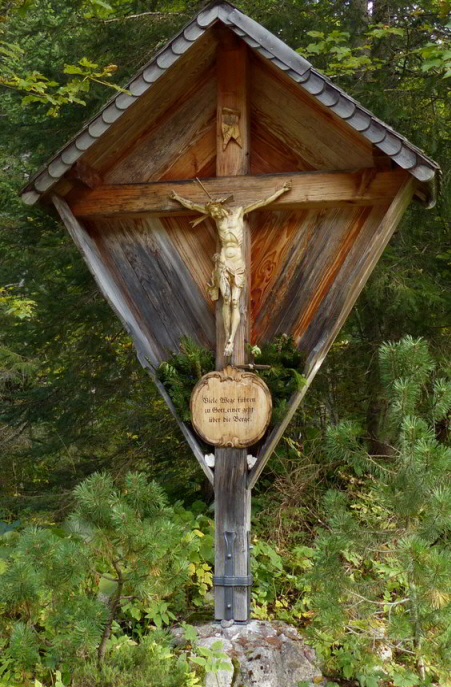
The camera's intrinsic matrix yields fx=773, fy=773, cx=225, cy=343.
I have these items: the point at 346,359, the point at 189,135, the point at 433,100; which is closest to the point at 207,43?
the point at 189,135

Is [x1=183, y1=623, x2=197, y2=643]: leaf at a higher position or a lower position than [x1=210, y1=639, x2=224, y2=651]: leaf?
higher

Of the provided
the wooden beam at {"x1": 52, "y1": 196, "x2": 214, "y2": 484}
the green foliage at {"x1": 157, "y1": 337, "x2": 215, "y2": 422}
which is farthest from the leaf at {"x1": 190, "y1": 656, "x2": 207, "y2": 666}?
the wooden beam at {"x1": 52, "y1": 196, "x2": 214, "y2": 484}

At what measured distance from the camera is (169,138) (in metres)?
5.21

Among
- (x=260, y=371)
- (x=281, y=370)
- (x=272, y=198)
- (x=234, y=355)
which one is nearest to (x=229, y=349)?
(x=234, y=355)

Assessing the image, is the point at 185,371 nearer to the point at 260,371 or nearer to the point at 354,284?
the point at 260,371

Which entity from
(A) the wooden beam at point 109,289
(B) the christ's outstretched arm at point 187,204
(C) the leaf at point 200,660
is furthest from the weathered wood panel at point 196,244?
(C) the leaf at point 200,660

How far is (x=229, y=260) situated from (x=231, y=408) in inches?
35.9

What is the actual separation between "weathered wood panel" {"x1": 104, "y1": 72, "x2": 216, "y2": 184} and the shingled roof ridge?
1.65ft

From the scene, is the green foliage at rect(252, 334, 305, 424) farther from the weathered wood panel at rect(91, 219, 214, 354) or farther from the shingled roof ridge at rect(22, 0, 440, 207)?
the shingled roof ridge at rect(22, 0, 440, 207)

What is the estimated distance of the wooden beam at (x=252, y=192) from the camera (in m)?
4.71

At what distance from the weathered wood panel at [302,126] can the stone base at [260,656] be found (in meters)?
2.91

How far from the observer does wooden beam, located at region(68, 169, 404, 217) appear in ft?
15.5

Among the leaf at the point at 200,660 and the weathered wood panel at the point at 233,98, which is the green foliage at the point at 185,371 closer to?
the weathered wood panel at the point at 233,98

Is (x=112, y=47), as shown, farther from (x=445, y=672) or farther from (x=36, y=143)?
(x=445, y=672)
